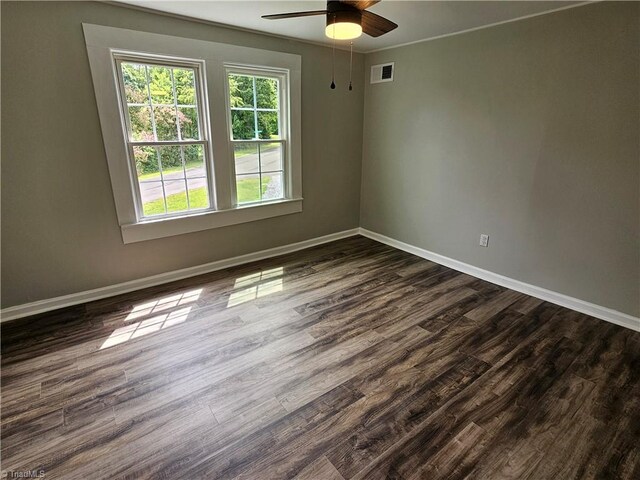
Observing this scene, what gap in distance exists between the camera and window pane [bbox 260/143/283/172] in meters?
3.73

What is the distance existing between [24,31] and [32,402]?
2.51 metres

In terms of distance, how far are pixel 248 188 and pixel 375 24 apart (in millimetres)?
2150

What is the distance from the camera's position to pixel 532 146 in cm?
290

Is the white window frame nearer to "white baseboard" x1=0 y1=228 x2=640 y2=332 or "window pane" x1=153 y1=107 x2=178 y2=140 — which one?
"window pane" x1=153 y1=107 x2=178 y2=140

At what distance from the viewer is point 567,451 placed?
5.39 ft

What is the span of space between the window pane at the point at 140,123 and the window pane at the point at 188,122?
0.90ft

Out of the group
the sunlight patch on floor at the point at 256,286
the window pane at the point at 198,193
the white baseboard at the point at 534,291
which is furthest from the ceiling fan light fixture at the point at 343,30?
the white baseboard at the point at 534,291

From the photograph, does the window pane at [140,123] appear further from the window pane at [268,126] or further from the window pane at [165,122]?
the window pane at [268,126]

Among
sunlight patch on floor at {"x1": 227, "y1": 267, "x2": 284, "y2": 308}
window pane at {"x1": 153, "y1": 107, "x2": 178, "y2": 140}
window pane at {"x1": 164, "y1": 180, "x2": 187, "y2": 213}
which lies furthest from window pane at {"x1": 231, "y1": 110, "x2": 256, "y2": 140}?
sunlight patch on floor at {"x1": 227, "y1": 267, "x2": 284, "y2": 308}

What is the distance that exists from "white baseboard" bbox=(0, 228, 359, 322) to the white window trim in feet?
1.43

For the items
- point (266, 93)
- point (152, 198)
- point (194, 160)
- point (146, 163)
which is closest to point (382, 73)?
point (266, 93)

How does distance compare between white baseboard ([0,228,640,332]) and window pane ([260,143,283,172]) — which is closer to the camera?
white baseboard ([0,228,640,332])

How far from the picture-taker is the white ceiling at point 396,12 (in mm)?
2498

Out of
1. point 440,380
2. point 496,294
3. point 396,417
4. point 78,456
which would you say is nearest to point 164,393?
point 78,456
